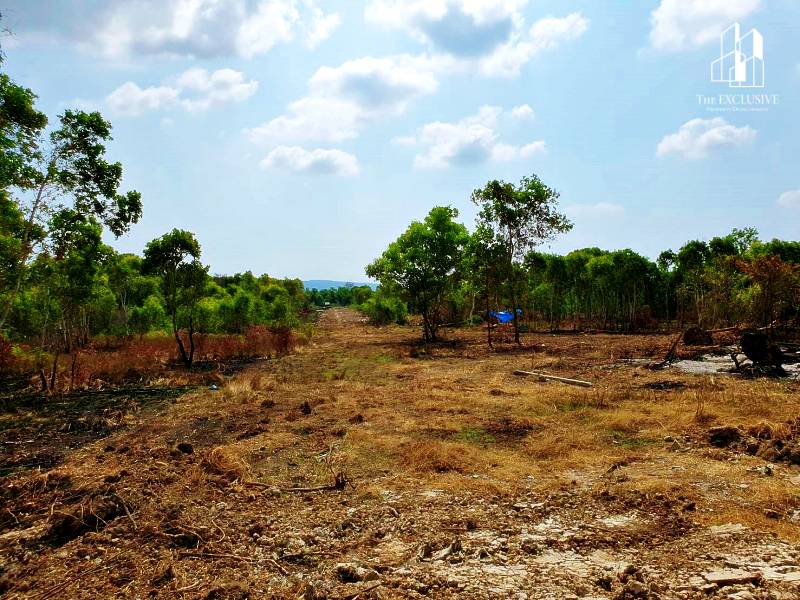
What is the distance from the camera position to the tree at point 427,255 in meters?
27.6

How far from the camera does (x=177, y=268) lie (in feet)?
63.2

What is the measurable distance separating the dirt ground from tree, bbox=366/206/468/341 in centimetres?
1748

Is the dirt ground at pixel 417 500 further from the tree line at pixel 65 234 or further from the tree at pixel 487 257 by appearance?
the tree at pixel 487 257

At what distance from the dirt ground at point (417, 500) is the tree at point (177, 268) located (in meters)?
8.76

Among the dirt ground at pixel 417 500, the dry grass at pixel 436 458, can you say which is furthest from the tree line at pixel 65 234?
the dry grass at pixel 436 458

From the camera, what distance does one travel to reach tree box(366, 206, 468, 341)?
27.6 m

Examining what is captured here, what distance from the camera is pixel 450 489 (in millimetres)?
5895

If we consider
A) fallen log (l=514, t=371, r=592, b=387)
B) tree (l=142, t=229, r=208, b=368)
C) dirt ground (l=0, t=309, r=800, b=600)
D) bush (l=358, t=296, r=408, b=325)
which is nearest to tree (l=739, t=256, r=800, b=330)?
dirt ground (l=0, t=309, r=800, b=600)

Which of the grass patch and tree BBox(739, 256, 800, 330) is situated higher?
tree BBox(739, 256, 800, 330)

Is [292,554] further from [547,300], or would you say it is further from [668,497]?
[547,300]

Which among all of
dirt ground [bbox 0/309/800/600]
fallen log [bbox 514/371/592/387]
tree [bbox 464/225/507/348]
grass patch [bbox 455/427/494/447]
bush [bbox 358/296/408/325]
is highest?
tree [bbox 464/225/507/348]

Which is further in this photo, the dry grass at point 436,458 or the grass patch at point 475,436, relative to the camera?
the grass patch at point 475,436

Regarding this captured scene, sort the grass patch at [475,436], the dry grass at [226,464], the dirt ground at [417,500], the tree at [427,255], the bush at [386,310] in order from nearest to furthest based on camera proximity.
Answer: the dirt ground at [417,500] → the dry grass at [226,464] → the grass patch at [475,436] → the tree at [427,255] → the bush at [386,310]

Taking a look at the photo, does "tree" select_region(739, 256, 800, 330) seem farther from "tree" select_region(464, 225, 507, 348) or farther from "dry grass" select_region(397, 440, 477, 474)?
"dry grass" select_region(397, 440, 477, 474)
